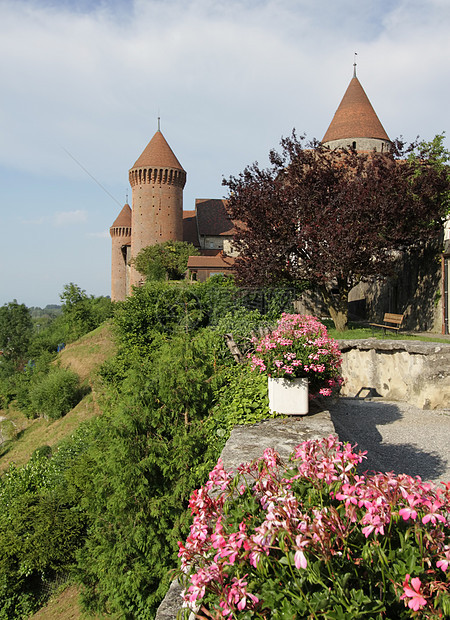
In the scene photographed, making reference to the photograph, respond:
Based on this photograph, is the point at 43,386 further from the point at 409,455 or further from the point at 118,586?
the point at 409,455

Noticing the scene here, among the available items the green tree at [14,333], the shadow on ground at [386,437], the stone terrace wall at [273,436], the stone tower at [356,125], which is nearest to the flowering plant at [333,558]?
the stone terrace wall at [273,436]

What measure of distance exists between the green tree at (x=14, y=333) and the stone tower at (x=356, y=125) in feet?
140

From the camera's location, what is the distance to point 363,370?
959 cm

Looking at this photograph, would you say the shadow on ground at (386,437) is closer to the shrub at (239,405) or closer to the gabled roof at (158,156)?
the shrub at (239,405)

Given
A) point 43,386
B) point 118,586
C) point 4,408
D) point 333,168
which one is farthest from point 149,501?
point 4,408

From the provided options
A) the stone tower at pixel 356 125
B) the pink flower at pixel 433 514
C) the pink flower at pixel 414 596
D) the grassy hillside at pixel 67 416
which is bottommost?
the grassy hillside at pixel 67 416

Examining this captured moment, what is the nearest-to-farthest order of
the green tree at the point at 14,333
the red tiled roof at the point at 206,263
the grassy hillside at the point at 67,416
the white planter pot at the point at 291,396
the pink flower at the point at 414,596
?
the pink flower at the point at 414,596 → the white planter pot at the point at 291,396 → the grassy hillside at the point at 67,416 → the red tiled roof at the point at 206,263 → the green tree at the point at 14,333

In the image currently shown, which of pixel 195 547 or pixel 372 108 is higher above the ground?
pixel 372 108

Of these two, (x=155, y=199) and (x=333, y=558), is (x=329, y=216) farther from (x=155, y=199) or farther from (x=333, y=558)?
(x=155, y=199)

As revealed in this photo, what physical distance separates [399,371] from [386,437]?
2.81 meters

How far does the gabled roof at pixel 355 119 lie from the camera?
29.5 m

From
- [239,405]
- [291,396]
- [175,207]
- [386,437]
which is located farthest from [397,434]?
[175,207]

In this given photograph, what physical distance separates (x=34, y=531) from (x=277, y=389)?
916cm

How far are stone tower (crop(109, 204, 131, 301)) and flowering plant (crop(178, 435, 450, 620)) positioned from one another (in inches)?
1823
